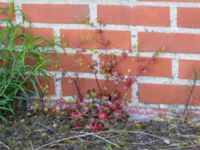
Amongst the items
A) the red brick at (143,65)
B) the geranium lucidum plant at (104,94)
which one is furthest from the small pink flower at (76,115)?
the red brick at (143,65)

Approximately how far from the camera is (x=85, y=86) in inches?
93.2

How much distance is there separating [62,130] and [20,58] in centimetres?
34

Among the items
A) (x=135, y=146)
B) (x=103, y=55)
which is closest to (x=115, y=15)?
(x=103, y=55)

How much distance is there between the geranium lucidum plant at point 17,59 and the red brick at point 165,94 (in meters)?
0.41

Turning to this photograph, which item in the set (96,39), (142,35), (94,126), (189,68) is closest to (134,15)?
(142,35)

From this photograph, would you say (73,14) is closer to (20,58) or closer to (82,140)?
(20,58)

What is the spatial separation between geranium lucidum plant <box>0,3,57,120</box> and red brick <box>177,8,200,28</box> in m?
0.54

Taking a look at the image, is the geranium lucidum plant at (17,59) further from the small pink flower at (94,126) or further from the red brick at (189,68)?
the red brick at (189,68)

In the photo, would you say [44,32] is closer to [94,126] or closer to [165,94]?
[94,126]

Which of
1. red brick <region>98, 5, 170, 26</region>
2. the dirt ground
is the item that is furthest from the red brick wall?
the dirt ground

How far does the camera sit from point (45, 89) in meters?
2.38

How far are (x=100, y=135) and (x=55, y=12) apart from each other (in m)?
0.53

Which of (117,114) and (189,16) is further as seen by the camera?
(117,114)

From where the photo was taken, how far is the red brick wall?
7.17 ft
